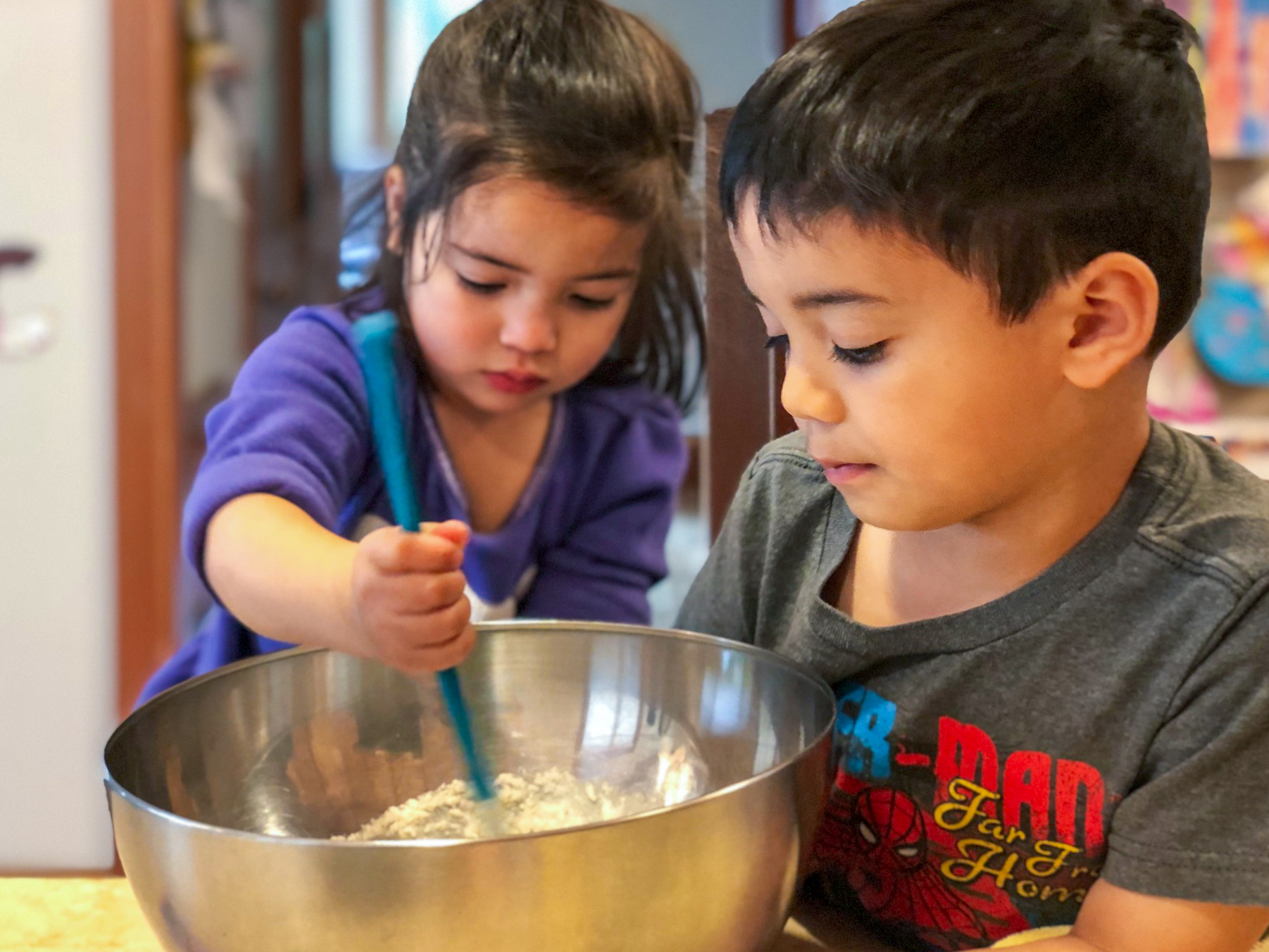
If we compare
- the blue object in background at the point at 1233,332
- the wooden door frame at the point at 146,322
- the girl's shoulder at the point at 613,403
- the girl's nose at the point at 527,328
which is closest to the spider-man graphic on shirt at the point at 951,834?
the girl's nose at the point at 527,328

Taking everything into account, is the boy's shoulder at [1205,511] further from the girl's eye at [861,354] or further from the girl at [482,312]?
the girl at [482,312]

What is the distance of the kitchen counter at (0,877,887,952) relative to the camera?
2.00 ft

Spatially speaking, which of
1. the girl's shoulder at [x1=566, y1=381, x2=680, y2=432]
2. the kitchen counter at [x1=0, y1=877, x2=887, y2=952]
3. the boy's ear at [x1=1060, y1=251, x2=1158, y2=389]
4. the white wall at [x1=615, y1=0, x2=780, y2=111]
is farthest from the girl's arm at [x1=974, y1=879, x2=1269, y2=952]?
the white wall at [x1=615, y1=0, x2=780, y2=111]

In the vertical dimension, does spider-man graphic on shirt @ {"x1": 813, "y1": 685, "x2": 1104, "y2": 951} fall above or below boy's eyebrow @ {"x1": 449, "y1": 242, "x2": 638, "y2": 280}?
below

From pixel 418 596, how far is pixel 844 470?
0.67 feet

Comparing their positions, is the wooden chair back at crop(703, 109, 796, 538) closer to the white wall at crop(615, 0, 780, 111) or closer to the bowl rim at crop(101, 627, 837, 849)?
the bowl rim at crop(101, 627, 837, 849)

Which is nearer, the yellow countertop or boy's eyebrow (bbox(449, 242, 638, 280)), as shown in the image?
the yellow countertop

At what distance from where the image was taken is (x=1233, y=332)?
181 centimetres

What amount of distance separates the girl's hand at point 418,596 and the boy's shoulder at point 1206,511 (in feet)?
1.04

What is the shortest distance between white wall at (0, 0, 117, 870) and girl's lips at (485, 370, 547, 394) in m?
0.92

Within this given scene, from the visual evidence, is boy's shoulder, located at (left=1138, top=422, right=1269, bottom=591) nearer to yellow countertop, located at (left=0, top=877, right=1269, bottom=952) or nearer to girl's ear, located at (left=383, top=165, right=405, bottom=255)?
yellow countertop, located at (left=0, top=877, right=1269, bottom=952)

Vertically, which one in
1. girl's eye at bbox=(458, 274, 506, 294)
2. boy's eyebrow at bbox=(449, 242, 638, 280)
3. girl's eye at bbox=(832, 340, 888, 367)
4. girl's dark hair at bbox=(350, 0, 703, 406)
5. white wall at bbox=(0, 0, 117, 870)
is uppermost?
girl's dark hair at bbox=(350, 0, 703, 406)

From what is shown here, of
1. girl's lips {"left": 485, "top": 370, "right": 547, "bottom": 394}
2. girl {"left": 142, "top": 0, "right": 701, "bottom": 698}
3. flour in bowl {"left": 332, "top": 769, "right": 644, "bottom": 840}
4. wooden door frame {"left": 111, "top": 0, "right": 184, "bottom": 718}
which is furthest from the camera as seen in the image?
wooden door frame {"left": 111, "top": 0, "right": 184, "bottom": 718}

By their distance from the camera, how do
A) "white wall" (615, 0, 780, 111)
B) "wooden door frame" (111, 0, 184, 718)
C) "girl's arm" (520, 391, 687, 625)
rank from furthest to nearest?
"white wall" (615, 0, 780, 111) → "wooden door frame" (111, 0, 184, 718) → "girl's arm" (520, 391, 687, 625)
